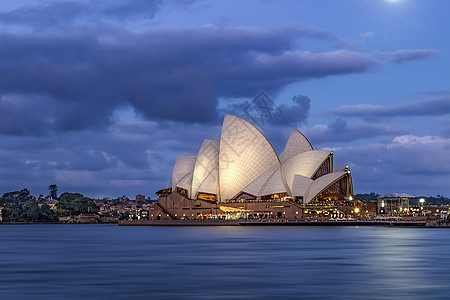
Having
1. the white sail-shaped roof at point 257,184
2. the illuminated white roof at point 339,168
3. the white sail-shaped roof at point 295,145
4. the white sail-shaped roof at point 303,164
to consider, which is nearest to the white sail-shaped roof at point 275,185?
the white sail-shaped roof at point 257,184

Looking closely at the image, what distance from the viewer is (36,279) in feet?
122

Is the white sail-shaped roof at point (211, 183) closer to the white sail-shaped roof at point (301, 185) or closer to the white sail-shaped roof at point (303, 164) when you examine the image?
the white sail-shaped roof at point (303, 164)

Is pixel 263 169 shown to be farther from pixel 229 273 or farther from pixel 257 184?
pixel 229 273

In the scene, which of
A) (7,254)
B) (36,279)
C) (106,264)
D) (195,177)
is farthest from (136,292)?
(195,177)

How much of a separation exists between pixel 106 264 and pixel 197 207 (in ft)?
323

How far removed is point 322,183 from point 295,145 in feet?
33.3

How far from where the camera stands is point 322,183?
13062 centimetres

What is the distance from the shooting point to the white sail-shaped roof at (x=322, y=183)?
5128 inches

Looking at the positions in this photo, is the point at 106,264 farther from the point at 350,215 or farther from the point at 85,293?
the point at 350,215

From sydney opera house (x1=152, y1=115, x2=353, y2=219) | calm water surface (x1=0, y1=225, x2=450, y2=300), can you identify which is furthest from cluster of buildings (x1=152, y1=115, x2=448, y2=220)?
calm water surface (x1=0, y1=225, x2=450, y2=300)

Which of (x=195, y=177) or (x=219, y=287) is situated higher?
(x=195, y=177)

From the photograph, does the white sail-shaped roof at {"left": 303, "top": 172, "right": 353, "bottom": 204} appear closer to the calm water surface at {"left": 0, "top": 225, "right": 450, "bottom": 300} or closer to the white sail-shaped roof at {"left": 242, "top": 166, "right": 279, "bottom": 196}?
the white sail-shaped roof at {"left": 242, "top": 166, "right": 279, "bottom": 196}

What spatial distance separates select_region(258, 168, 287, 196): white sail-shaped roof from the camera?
437ft

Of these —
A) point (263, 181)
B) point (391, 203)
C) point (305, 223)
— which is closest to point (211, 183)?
point (263, 181)
